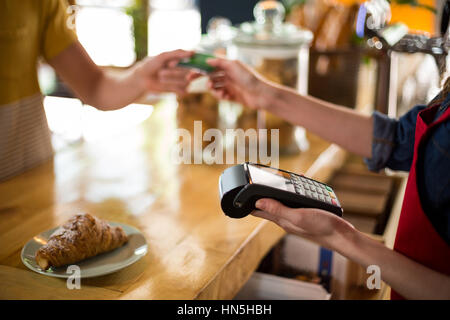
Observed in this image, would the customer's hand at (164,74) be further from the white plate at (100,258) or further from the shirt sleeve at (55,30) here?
the white plate at (100,258)

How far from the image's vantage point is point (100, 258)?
96 cm

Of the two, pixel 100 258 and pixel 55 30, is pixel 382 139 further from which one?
pixel 55 30

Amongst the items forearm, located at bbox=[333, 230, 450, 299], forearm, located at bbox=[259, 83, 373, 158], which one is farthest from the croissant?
forearm, located at bbox=[259, 83, 373, 158]

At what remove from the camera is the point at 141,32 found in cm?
343

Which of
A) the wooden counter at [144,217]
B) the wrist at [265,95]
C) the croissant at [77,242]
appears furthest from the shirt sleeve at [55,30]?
the croissant at [77,242]

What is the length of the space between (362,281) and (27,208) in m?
0.80

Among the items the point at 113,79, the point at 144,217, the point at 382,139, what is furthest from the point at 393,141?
the point at 113,79

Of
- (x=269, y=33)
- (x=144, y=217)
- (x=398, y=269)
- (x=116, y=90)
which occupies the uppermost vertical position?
(x=269, y=33)

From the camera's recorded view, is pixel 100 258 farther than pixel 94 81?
No

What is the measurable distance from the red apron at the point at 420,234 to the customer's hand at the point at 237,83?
0.61 m

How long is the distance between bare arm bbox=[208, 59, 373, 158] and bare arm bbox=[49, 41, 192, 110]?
4.9 inches

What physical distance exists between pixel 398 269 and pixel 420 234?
0.07 metres
